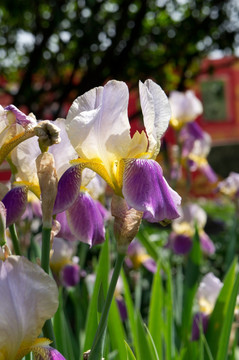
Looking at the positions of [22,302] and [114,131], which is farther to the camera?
[114,131]

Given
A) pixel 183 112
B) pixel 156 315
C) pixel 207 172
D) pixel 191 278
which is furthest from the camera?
pixel 207 172

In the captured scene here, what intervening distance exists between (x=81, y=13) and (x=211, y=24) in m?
1.08

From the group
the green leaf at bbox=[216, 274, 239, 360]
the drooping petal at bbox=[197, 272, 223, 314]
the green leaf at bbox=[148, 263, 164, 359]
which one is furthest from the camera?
the drooping petal at bbox=[197, 272, 223, 314]

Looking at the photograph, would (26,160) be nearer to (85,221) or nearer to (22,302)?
(85,221)

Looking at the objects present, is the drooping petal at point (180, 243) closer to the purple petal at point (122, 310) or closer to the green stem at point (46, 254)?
the purple petal at point (122, 310)

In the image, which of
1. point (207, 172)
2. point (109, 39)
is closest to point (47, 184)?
point (207, 172)

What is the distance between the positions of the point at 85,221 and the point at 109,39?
3.76 meters

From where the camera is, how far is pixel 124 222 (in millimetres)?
636

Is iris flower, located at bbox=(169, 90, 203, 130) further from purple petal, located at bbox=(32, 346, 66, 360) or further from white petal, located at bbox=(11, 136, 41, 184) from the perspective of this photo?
purple petal, located at bbox=(32, 346, 66, 360)

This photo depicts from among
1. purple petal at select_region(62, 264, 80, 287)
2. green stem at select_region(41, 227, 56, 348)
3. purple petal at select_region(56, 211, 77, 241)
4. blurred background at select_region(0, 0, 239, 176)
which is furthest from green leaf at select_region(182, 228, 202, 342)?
blurred background at select_region(0, 0, 239, 176)

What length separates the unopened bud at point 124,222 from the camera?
0.63 metres

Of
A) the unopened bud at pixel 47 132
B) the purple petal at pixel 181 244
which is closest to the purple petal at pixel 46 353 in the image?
the unopened bud at pixel 47 132

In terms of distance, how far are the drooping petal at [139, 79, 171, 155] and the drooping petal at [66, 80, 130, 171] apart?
25 mm

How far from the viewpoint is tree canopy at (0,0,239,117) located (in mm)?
4133
